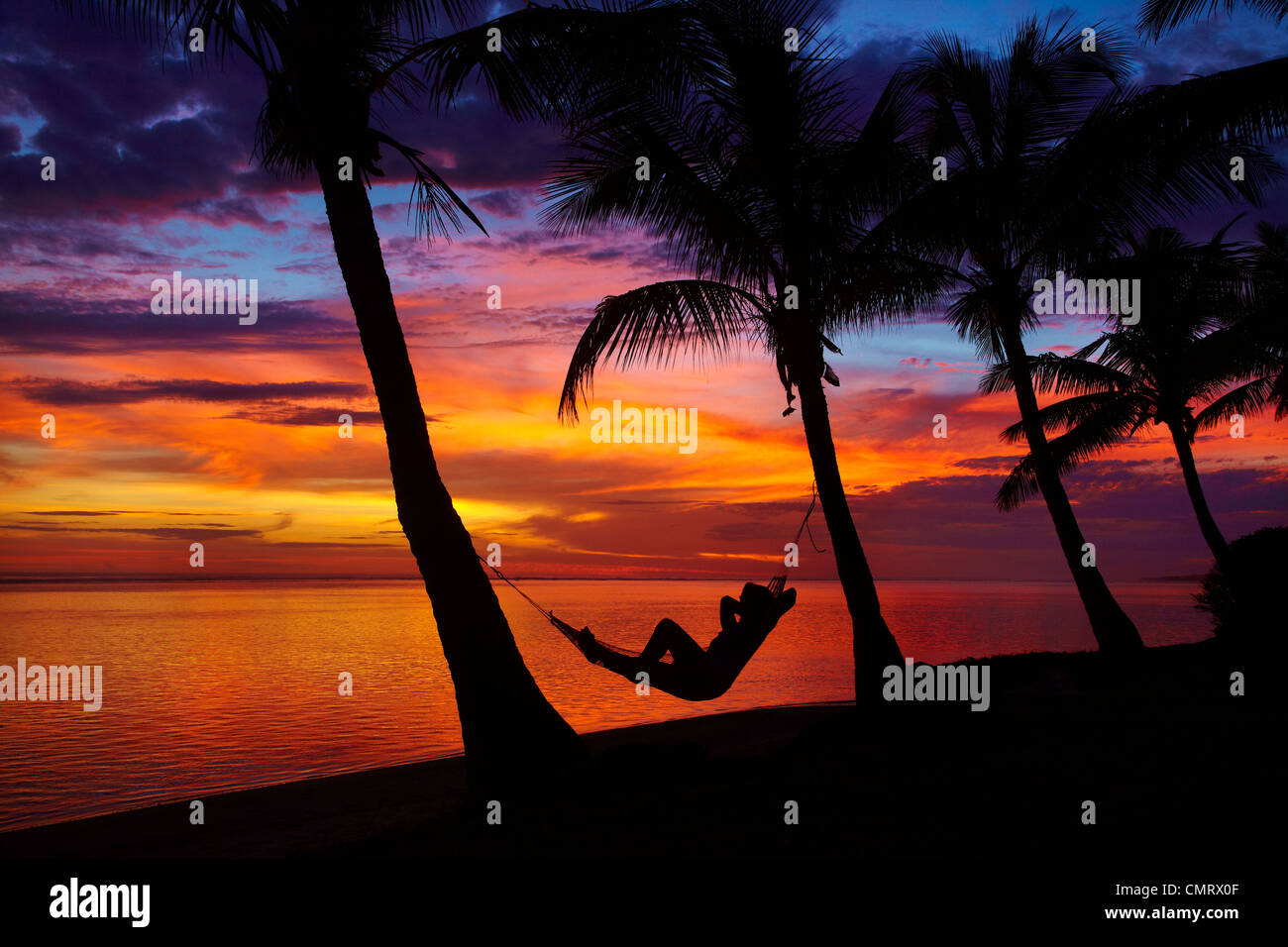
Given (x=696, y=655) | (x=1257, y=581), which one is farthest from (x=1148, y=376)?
(x=696, y=655)

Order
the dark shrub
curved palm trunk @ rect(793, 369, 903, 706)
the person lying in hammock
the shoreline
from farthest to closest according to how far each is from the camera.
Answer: the dark shrub → curved palm trunk @ rect(793, 369, 903, 706) → the person lying in hammock → the shoreline

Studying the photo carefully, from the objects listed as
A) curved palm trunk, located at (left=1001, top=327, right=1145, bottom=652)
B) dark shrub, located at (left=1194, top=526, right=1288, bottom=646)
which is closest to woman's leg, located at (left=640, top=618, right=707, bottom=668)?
curved palm trunk, located at (left=1001, top=327, right=1145, bottom=652)

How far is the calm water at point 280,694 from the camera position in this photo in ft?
31.0

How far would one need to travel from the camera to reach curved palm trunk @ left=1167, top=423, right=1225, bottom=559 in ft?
53.0

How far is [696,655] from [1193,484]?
1429 centimetres

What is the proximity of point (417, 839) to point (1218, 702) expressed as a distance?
7.73 metres

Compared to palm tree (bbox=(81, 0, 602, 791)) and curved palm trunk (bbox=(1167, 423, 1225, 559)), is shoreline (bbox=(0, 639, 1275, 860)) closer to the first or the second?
palm tree (bbox=(81, 0, 602, 791))

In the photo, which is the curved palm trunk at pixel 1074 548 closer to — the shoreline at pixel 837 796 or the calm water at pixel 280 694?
the shoreline at pixel 837 796

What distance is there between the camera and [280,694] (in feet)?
48.4

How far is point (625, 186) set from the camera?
27.4ft

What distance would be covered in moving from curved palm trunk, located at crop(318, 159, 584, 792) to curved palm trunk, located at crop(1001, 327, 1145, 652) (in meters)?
8.86

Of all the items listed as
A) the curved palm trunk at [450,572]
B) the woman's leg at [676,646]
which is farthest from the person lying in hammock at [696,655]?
the curved palm trunk at [450,572]

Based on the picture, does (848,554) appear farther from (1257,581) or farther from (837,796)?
(1257,581)
